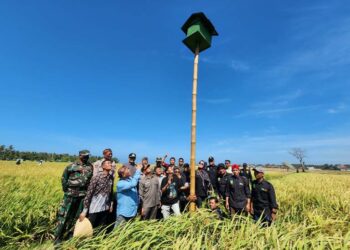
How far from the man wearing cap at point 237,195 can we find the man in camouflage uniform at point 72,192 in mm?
3931

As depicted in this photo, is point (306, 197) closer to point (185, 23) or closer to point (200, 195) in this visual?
point (200, 195)

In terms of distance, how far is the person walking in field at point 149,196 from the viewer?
5.63m

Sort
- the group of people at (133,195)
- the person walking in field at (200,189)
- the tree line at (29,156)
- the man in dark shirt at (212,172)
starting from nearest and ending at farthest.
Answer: the group of people at (133,195)
the person walking in field at (200,189)
the man in dark shirt at (212,172)
the tree line at (29,156)

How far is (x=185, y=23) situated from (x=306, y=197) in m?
6.77

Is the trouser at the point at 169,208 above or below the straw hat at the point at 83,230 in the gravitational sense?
below

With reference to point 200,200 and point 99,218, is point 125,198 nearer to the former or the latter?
point 99,218

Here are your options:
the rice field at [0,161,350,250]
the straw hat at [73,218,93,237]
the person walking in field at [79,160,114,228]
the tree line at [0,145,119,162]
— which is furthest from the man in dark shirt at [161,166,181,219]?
the tree line at [0,145,119,162]

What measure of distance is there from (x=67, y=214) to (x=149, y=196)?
1961mm

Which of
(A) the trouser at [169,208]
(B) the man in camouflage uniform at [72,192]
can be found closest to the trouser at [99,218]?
(B) the man in camouflage uniform at [72,192]

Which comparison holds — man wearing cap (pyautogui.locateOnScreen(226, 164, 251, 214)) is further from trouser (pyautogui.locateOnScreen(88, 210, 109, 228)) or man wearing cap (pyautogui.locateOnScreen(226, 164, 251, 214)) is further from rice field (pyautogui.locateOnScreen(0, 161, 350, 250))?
trouser (pyautogui.locateOnScreen(88, 210, 109, 228))

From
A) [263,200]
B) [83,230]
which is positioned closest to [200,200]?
[263,200]

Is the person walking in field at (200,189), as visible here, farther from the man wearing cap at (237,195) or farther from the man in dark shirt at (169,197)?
the man in dark shirt at (169,197)

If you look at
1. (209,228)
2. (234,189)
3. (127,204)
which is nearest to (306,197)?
(234,189)

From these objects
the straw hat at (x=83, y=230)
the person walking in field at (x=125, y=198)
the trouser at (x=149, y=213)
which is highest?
the person walking in field at (x=125, y=198)
